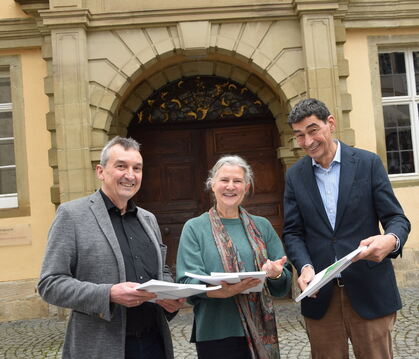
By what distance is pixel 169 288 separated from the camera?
6.82 feet

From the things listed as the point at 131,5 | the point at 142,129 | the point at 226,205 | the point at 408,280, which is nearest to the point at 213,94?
the point at 142,129

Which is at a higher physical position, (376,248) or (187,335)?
(376,248)

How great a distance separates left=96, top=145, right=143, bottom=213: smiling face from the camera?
2418 mm

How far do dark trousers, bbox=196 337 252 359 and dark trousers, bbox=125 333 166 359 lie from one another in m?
0.25

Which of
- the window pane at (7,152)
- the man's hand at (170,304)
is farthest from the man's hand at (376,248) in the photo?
the window pane at (7,152)

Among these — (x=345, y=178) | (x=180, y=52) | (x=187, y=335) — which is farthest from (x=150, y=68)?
(x=345, y=178)

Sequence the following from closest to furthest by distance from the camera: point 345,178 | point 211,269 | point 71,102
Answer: point 211,269, point 345,178, point 71,102

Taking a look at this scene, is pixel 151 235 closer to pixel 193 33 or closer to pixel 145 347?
pixel 145 347

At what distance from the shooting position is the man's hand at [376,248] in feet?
7.61

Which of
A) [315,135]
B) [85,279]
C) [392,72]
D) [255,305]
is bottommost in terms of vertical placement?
[255,305]

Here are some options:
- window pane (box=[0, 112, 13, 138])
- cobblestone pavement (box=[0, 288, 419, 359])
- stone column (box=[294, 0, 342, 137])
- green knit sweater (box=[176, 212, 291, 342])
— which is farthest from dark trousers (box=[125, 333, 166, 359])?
window pane (box=[0, 112, 13, 138])

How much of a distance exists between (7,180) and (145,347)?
579cm

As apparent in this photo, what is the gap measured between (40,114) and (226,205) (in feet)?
17.5

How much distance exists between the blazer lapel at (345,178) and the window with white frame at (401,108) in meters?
5.18
